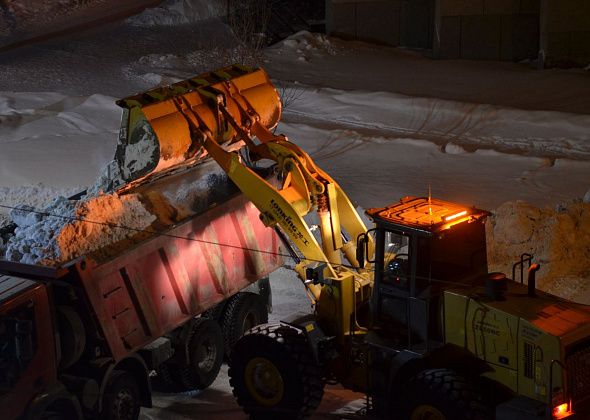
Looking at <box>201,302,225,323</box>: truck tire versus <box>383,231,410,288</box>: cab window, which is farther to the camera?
<box>201,302,225,323</box>: truck tire

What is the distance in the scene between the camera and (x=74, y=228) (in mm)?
9969

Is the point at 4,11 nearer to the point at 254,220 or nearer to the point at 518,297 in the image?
the point at 254,220

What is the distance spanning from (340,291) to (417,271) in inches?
43.1

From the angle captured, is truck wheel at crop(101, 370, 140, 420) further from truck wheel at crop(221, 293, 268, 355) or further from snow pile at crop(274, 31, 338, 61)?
snow pile at crop(274, 31, 338, 61)

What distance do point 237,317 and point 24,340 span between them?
3335mm

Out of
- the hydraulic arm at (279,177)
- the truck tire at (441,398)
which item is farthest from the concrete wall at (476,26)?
the truck tire at (441,398)

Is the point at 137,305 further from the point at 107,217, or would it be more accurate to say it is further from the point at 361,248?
the point at 361,248

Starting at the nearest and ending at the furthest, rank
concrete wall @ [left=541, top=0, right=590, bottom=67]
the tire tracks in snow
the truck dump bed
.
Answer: the truck dump bed, the tire tracks in snow, concrete wall @ [left=541, top=0, right=590, bottom=67]

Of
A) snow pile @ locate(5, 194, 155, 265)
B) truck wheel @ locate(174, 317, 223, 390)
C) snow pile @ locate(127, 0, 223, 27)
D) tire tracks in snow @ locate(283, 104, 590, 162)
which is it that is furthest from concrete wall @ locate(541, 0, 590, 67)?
snow pile @ locate(5, 194, 155, 265)

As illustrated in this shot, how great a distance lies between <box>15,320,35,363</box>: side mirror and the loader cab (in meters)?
3.16

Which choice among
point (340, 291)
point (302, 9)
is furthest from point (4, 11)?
point (340, 291)

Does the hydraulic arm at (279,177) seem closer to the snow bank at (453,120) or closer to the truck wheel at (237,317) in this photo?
the truck wheel at (237,317)

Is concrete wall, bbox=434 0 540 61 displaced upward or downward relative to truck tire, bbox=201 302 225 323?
upward

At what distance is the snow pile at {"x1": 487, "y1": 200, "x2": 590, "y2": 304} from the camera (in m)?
12.7
